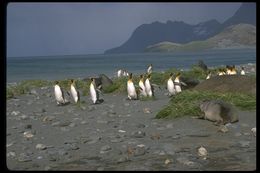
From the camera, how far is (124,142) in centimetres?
724

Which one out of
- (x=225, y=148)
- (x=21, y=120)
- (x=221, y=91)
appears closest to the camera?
(x=225, y=148)

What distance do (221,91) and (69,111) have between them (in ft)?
13.0

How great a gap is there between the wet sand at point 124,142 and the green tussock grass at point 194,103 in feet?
0.57

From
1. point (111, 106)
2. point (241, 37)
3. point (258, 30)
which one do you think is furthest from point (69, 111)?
point (241, 37)

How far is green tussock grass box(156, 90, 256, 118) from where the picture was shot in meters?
9.23

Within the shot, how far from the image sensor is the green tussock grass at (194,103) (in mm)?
9227

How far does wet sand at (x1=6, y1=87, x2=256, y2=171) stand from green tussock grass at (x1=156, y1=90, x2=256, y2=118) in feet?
0.57

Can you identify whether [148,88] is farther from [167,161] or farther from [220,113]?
[167,161]

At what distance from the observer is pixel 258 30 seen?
4430mm

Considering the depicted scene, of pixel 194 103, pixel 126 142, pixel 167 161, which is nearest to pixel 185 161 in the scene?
pixel 167 161

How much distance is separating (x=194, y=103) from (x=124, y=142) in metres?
2.96

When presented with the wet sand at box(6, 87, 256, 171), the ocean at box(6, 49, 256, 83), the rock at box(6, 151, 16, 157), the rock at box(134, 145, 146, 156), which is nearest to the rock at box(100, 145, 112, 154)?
the wet sand at box(6, 87, 256, 171)
